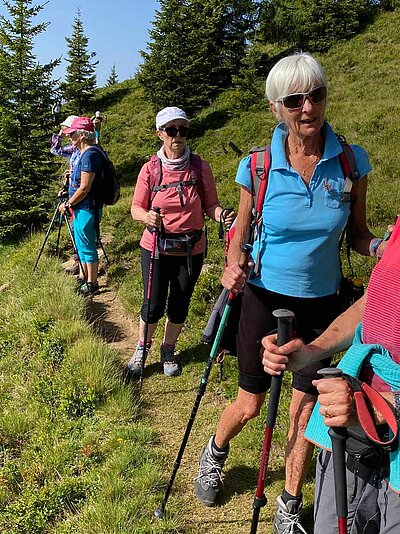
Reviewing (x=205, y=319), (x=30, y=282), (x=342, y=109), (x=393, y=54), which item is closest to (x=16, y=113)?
(x=30, y=282)

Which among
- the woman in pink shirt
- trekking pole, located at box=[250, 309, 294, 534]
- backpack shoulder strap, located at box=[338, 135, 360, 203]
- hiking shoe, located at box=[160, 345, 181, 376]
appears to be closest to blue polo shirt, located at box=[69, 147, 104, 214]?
the woman in pink shirt

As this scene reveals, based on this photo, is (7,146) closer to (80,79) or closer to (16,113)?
(16,113)

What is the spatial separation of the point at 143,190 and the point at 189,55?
1817cm

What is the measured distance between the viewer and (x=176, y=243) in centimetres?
496

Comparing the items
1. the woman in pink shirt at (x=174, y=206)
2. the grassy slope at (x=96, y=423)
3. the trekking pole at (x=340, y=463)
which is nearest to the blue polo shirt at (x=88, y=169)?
the grassy slope at (x=96, y=423)

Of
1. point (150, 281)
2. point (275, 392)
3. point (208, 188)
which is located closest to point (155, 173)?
point (208, 188)

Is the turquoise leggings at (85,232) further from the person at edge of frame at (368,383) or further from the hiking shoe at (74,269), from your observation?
the person at edge of frame at (368,383)

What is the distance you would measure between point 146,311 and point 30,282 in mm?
3373

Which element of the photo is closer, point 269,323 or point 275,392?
point 275,392

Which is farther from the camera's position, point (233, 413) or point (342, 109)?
point (342, 109)

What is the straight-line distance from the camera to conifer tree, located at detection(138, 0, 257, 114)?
68.5 feet

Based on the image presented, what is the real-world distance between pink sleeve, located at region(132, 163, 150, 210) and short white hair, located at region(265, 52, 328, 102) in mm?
2413

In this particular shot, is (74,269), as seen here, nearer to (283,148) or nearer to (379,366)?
(283,148)

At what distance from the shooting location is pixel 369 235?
2979mm
